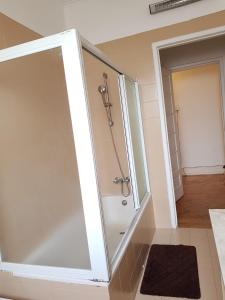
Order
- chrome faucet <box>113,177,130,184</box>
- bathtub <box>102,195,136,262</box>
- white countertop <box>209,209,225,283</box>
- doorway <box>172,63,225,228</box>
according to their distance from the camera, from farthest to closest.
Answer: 1. doorway <box>172,63,225,228</box>
2. chrome faucet <box>113,177,130,184</box>
3. bathtub <box>102,195,136,262</box>
4. white countertop <box>209,209,225,283</box>

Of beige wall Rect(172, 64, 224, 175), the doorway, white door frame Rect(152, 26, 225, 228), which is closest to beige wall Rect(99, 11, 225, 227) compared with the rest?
white door frame Rect(152, 26, 225, 228)

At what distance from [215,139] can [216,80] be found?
1154mm

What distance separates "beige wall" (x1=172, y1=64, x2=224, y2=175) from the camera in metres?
4.68

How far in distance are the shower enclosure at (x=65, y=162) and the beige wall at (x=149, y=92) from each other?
0.14 metres

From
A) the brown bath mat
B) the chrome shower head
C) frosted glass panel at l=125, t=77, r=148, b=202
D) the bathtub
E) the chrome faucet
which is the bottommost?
the brown bath mat

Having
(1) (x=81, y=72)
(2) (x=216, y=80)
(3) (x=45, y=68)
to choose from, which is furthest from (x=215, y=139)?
(1) (x=81, y=72)

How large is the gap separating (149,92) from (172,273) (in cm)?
183

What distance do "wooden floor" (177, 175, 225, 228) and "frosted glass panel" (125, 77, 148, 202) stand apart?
0.77 meters

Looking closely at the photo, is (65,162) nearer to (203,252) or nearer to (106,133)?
(106,133)

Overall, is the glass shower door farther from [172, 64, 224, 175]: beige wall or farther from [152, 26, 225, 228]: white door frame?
[172, 64, 224, 175]: beige wall

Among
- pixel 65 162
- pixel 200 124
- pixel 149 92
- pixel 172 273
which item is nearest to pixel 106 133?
pixel 149 92

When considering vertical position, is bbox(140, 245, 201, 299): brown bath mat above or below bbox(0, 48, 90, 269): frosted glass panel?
below

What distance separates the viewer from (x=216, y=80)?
4.61 meters

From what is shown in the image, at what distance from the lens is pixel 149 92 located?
2691 mm
